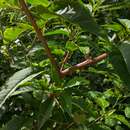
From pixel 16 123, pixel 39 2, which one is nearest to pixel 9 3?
pixel 39 2

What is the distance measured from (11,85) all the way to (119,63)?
30 cm

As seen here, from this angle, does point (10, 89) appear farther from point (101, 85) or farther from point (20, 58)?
point (101, 85)

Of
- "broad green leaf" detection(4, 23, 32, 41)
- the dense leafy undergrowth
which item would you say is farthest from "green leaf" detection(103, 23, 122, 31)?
"broad green leaf" detection(4, 23, 32, 41)

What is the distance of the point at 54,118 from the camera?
131 cm

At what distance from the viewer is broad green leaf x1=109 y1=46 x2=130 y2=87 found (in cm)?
102

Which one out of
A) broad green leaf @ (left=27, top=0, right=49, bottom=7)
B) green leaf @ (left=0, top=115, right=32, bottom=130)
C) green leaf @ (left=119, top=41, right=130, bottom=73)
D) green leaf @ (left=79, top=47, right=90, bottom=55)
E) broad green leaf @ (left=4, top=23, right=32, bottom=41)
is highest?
broad green leaf @ (left=27, top=0, right=49, bottom=7)

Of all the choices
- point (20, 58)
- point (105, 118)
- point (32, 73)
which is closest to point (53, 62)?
point (32, 73)

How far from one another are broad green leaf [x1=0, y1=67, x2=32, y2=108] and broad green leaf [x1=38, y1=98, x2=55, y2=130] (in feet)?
0.34

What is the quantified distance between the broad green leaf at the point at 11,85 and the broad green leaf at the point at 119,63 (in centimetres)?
25

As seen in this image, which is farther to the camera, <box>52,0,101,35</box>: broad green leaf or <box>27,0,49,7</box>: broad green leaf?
<box>27,0,49,7</box>: broad green leaf

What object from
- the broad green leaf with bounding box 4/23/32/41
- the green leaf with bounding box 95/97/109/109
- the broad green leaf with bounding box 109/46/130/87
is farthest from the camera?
the green leaf with bounding box 95/97/109/109

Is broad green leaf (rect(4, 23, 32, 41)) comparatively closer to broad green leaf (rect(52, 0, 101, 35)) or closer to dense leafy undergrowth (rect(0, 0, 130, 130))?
dense leafy undergrowth (rect(0, 0, 130, 130))

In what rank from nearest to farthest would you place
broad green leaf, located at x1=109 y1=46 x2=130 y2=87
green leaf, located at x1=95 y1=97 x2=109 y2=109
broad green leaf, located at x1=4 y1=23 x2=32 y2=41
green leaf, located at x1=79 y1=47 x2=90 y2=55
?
broad green leaf, located at x1=109 y1=46 x2=130 y2=87, broad green leaf, located at x1=4 y1=23 x2=32 y2=41, green leaf, located at x1=79 y1=47 x2=90 y2=55, green leaf, located at x1=95 y1=97 x2=109 y2=109

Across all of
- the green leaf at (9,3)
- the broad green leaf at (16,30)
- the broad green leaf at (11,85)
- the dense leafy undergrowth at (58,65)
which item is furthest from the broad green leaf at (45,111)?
the green leaf at (9,3)
